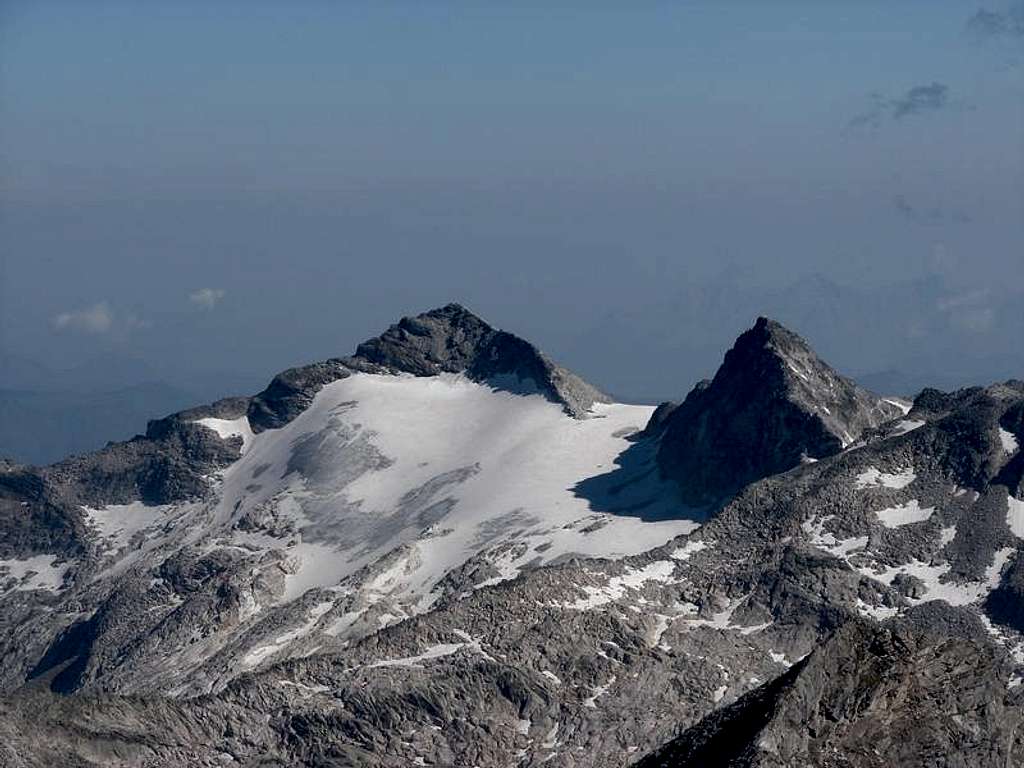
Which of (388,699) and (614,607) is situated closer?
(388,699)

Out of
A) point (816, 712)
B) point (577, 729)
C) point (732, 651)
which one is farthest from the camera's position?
Result: point (732, 651)

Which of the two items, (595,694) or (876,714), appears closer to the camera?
Answer: (876,714)

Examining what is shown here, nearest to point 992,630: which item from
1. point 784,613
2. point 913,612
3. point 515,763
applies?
point 913,612

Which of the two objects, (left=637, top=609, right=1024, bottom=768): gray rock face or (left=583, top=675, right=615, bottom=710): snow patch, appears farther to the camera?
(left=583, top=675, right=615, bottom=710): snow patch

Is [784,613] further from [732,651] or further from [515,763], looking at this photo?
[515,763]

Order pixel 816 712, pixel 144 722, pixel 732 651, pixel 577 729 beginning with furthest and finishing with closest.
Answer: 1. pixel 732 651
2. pixel 577 729
3. pixel 144 722
4. pixel 816 712

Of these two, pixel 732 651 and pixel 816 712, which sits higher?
pixel 816 712

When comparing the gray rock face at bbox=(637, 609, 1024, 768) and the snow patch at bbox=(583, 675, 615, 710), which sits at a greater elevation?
the gray rock face at bbox=(637, 609, 1024, 768)

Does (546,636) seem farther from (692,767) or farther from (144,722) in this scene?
(692,767)

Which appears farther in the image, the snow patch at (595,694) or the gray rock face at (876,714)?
the snow patch at (595,694)

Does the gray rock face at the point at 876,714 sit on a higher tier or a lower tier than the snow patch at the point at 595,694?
higher

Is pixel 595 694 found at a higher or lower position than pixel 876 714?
lower
